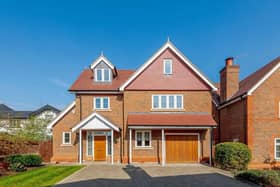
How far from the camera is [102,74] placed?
77.8 feet

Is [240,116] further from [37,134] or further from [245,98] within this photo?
[37,134]

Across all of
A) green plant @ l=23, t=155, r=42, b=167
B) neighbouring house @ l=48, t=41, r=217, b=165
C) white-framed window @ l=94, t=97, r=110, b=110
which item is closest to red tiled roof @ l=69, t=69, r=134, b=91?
neighbouring house @ l=48, t=41, r=217, b=165

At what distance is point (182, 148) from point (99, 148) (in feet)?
25.3

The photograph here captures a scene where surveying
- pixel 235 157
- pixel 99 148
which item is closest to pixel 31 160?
pixel 99 148

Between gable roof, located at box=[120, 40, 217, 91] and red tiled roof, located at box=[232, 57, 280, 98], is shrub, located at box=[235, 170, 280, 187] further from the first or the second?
gable roof, located at box=[120, 40, 217, 91]

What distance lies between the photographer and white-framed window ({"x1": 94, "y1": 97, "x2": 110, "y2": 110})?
74.7 feet

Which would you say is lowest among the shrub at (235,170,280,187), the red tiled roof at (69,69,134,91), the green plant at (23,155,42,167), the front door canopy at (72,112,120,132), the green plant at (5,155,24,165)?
the green plant at (23,155,42,167)

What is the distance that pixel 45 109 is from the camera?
58062mm

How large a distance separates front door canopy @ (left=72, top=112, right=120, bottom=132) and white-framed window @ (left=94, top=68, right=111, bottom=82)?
427cm

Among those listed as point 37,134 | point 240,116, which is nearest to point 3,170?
point 240,116

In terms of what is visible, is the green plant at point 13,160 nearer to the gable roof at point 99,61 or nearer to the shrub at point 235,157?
the gable roof at point 99,61

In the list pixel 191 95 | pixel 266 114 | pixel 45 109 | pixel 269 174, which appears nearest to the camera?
pixel 269 174

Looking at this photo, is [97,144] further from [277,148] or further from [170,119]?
[277,148]

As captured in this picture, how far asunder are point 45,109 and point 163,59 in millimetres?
44433
